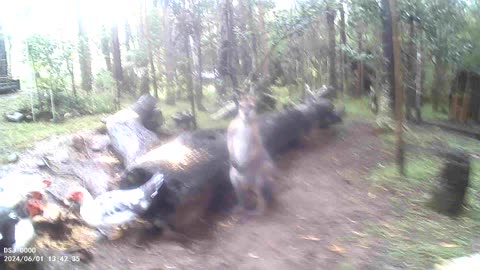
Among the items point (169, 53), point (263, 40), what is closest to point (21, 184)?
point (169, 53)

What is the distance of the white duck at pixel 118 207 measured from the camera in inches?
193

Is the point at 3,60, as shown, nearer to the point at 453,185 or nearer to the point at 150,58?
the point at 150,58

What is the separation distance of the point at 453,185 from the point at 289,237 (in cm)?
199

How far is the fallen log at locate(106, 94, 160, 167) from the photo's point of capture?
678 centimetres

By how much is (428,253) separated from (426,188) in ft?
6.87

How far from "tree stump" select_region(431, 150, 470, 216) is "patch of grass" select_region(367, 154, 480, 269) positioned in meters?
0.11

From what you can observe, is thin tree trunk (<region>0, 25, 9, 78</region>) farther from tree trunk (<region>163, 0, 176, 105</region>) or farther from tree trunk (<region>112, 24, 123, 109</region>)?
tree trunk (<region>163, 0, 176, 105</region>)

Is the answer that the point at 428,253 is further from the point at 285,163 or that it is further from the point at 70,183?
the point at 70,183

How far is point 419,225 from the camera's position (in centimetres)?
509

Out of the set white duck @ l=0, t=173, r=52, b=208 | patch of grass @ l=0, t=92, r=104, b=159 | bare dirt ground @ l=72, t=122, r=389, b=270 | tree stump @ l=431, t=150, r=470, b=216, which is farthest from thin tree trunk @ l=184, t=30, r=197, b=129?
tree stump @ l=431, t=150, r=470, b=216

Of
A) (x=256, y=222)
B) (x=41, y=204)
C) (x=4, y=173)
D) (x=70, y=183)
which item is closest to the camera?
(x=41, y=204)

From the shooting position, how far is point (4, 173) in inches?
222

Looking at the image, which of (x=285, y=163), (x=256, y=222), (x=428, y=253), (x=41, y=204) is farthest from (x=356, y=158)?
(x=41, y=204)

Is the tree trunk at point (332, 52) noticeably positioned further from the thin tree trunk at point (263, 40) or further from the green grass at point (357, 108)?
the thin tree trunk at point (263, 40)
